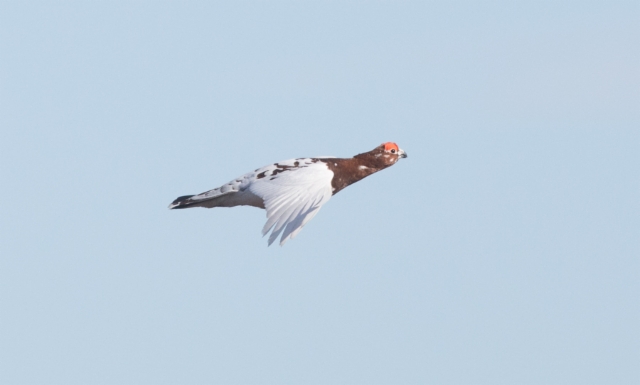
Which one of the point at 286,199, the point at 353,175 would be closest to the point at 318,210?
the point at 286,199

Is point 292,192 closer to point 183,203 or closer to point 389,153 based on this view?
point 183,203

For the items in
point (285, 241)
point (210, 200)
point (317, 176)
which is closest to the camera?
point (285, 241)

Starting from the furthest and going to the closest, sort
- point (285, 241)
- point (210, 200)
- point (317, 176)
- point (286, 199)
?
point (210, 200) < point (317, 176) < point (286, 199) < point (285, 241)

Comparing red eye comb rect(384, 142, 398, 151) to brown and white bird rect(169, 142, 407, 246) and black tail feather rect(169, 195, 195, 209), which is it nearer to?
brown and white bird rect(169, 142, 407, 246)

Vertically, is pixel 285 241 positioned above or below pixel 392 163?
below

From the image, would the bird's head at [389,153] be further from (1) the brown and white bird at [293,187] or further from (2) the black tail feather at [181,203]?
(2) the black tail feather at [181,203]

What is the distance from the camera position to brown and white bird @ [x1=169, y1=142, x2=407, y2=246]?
20469 mm

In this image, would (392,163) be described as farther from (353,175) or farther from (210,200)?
(210,200)

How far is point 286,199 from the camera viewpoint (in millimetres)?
21172

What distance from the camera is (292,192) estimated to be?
21.5 metres

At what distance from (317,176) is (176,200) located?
12.5ft

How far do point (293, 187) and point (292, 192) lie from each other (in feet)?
1.02

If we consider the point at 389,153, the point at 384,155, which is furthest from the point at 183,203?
the point at 389,153

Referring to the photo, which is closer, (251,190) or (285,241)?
(285,241)
